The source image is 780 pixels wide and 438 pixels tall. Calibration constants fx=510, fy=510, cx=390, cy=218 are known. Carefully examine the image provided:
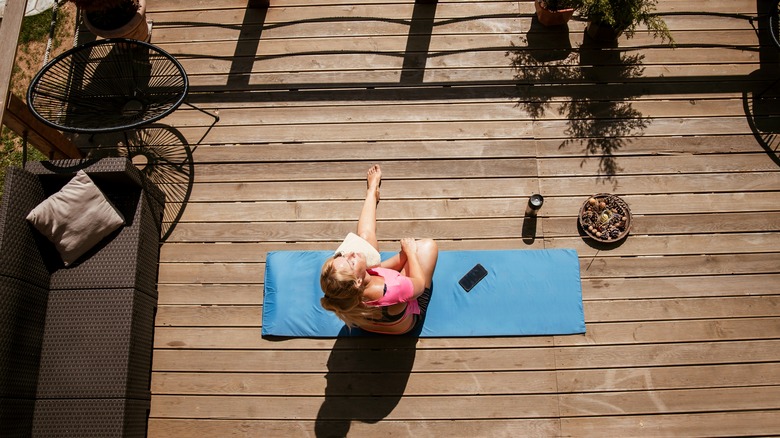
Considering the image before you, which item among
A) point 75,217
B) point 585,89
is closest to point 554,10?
point 585,89

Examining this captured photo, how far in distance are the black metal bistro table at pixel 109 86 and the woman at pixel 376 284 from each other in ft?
5.57

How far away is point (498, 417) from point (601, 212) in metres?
1.55

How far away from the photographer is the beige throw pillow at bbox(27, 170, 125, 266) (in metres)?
3.04

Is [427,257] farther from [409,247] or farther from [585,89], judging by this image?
[585,89]

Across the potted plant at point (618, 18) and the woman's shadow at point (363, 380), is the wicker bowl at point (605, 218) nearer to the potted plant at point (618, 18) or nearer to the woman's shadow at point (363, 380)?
the potted plant at point (618, 18)

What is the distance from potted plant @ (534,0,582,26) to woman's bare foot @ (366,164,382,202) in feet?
5.84

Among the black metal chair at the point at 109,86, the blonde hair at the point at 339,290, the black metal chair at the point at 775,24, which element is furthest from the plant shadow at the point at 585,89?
the black metal chair at the point at 109,86

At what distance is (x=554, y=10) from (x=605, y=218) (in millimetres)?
1654

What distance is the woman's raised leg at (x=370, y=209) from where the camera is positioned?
3.22 metres

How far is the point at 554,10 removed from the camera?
12.8ft

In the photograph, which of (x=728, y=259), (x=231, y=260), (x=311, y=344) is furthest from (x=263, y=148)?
(x=728, y=259)

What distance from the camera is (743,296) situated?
11.1ft

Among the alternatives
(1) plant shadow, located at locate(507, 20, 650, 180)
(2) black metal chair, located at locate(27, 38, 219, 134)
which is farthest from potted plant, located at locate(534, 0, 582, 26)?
(2) black metal chair, located at locate(27, 38, 219, 134)

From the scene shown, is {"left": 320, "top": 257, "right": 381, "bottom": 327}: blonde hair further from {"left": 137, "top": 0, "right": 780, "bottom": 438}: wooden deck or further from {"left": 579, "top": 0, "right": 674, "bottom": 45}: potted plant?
{"left": 579, "top": 0, "right": 674, "bottom": 45}: potted plant
